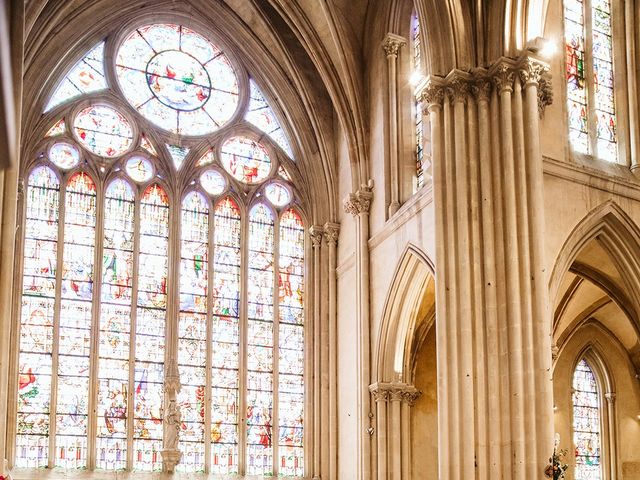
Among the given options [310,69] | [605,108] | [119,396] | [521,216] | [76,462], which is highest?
[310,69]

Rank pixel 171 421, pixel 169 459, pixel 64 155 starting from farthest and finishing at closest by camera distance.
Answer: pixel 64 155
pixel 171 421
pixel 169 459

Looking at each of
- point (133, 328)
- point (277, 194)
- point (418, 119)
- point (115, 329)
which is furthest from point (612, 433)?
point (115, 329)

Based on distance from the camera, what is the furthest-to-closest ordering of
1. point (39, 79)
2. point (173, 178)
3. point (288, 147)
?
point (288, 147), point (173, 178), point (39, 79)

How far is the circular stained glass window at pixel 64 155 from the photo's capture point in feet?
68.5

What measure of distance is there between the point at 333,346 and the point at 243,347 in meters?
1.94

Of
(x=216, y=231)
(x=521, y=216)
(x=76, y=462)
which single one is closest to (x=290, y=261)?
(x=216, y=231)

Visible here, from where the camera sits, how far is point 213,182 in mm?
22281

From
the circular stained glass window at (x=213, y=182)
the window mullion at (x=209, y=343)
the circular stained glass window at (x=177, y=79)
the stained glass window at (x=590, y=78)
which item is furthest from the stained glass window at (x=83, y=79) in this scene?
the stained glass window at (x=590, y=78)

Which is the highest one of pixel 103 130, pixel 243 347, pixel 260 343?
pixel 103 130

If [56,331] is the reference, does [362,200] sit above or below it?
above

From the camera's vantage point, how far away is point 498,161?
1609cm

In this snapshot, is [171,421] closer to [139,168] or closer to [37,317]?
[37,317]

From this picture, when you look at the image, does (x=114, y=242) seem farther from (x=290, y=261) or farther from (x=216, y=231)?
(x=290, y=261)

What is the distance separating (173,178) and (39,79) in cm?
349
